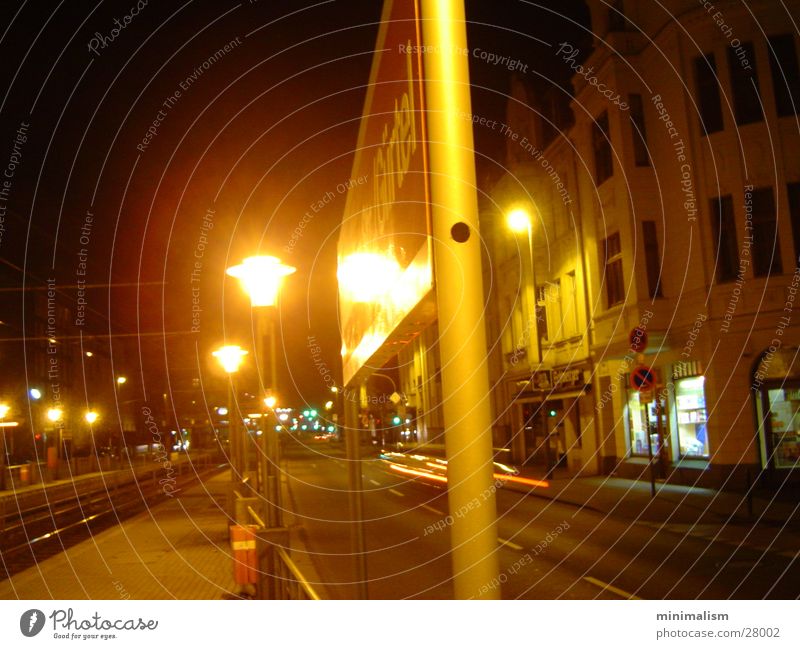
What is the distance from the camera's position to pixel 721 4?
A: 2203 cm

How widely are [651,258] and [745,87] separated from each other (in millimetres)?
5339

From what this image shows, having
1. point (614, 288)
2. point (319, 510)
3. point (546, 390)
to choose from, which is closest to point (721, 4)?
point (614, 288)

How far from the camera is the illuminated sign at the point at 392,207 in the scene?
2.47 m

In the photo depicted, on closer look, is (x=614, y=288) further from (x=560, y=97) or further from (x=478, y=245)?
(x=478, y=245)

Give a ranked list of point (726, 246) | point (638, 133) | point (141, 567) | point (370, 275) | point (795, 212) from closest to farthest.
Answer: point (370, 275) < point (141, 567) < point (795, 212) < point (726, 246) < point (638, 133)

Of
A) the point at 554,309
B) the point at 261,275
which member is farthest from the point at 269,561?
the point at 554,309

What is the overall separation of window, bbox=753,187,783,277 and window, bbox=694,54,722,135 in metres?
2.39

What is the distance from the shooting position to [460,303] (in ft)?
7.08

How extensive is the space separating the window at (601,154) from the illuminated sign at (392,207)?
77.1ft

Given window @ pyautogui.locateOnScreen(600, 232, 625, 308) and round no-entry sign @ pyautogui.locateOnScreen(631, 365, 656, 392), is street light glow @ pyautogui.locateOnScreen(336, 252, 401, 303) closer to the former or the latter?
round no-entry sign @ pyautogui.locateOnScreen(631, 365, 656, 392)

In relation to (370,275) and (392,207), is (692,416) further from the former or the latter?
(392,207)

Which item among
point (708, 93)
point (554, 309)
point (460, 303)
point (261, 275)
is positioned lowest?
point (460, 303)

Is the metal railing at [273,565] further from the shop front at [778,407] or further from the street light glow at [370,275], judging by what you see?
the shop front at [778,407]

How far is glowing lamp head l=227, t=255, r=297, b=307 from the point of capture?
854 centimetres
